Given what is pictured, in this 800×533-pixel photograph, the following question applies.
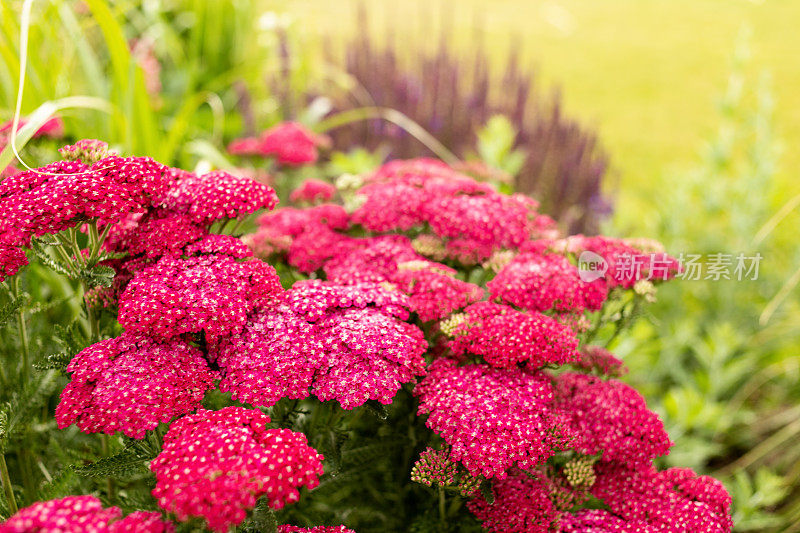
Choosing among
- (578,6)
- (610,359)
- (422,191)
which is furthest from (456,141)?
(578,6)

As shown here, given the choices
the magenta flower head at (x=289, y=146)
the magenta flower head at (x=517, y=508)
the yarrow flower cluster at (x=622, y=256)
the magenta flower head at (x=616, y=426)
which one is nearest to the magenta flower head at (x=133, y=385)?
the magenta flower head at (x=517, y=508)

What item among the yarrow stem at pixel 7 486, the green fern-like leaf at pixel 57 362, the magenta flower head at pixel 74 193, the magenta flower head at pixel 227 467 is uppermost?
the magenta flower head at pixel 74 193

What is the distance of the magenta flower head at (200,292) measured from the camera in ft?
3.76

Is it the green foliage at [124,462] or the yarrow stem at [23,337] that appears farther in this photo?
the yarrow stem at [23,337]

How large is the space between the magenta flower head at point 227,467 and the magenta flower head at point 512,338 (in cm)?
42

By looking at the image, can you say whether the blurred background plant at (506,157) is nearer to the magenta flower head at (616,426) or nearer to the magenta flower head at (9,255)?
the magenta flower head at (9,255)

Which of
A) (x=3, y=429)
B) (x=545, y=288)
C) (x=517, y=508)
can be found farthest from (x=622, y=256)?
(x=3, y=429)

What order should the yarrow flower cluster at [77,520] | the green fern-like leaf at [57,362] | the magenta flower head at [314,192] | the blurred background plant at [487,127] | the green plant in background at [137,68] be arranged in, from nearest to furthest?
the yarrow flower cluster at [77,520] → the green fern-like leaf at [57,362] → the magenta flower head at [314,192] → the green plant in background at [137,68] → the blurred background plant at [487,127]

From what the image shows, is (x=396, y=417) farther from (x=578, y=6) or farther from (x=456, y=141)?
(x=578, y=6)

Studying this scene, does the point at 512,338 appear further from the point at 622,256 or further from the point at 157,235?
the point at 157,235

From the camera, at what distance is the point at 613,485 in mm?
1332

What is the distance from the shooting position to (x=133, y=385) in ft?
3.62

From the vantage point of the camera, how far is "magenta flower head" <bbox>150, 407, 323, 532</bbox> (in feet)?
2.91

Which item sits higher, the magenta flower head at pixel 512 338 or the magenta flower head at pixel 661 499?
the magenta flower head at pixel 512 338
